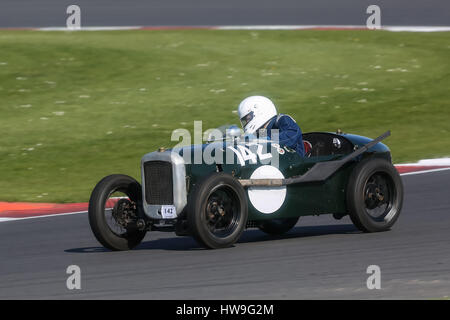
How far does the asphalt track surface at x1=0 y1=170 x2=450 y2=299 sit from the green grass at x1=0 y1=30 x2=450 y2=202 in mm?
3596

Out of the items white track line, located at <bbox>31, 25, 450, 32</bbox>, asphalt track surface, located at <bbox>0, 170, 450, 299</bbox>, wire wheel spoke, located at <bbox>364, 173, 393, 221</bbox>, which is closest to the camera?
asphalt track surface, located at <bbox>0, 170, 450, 299</bbox>

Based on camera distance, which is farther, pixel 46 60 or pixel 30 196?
pixel 46 60

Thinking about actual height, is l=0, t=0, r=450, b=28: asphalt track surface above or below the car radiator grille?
above

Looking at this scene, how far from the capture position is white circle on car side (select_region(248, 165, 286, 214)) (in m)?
9.77

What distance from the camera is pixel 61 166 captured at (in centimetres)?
1658

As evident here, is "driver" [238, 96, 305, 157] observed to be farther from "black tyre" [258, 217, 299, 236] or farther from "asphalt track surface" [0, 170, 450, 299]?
"asphalt track surface" [0, 170, 450, 299]

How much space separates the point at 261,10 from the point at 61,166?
14.5 m

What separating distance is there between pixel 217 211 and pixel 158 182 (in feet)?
2.26

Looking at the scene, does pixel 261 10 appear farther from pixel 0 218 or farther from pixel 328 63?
pixel 0 218

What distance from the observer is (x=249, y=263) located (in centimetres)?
878

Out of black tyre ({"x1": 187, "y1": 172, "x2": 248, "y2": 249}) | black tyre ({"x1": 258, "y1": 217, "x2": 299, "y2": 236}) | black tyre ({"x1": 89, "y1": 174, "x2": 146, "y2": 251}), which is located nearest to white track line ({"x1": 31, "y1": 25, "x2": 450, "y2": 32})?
black tyre ({"x1": 258, "y1": 217, "x2": 299, "y2": 236})

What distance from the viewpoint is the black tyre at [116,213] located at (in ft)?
31.9

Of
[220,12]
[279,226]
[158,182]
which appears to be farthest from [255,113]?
[220,12]

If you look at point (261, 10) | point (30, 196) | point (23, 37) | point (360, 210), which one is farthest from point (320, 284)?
point (261, 10)
